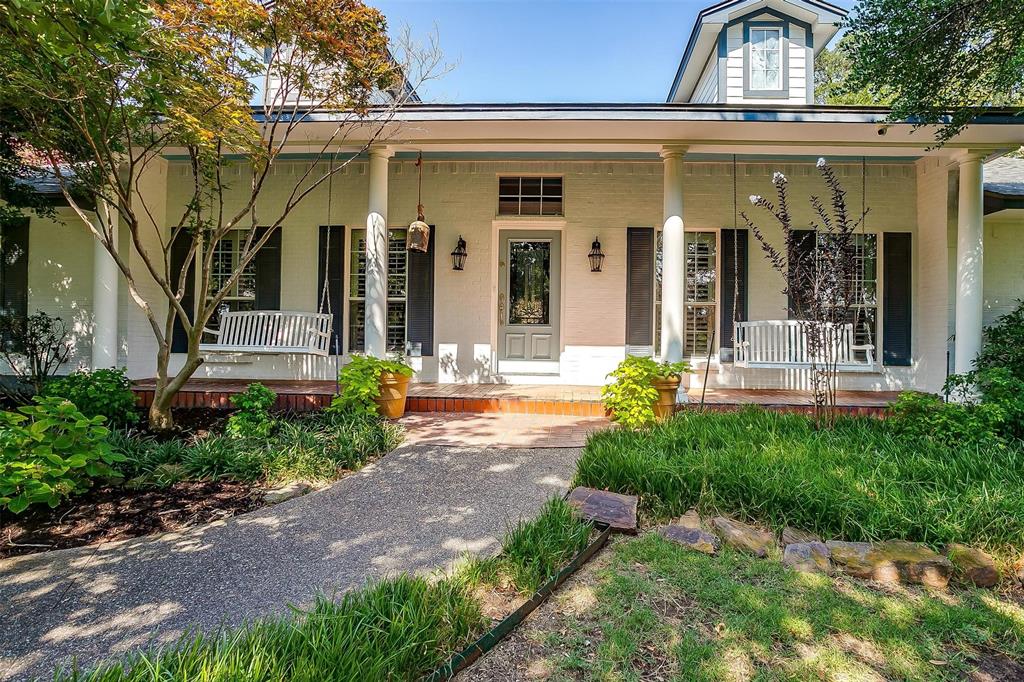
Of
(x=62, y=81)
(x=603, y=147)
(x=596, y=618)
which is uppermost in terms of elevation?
(x=603, y=147)

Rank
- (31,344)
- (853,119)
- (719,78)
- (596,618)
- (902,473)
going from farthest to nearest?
(719,78) < (31,344) < (853,119) < (902,473) < (596,618)

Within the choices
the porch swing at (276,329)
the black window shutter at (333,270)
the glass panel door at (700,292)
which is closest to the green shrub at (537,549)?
the porch swing at (276,329)

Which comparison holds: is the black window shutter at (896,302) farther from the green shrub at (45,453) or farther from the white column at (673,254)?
the green shrub at (45,453)

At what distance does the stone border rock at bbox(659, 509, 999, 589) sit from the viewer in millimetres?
2424

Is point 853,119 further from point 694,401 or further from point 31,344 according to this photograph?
point 31,344

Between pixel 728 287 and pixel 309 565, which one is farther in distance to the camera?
pixel 728 287

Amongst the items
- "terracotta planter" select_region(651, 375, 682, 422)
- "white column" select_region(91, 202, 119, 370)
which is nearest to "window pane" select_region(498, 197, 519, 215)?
"terracotta planter" select_region(651, 375, 682, 422)

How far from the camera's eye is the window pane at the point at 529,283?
23.7ft

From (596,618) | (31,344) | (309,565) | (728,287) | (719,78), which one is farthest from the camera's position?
(719,78)

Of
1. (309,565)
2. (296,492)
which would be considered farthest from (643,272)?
(309,565)

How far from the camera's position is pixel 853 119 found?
5.16 m

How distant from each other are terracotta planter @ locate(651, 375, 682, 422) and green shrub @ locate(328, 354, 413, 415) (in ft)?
8.71

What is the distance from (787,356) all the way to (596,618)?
5.25 metres

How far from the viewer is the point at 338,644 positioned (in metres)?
1.63
